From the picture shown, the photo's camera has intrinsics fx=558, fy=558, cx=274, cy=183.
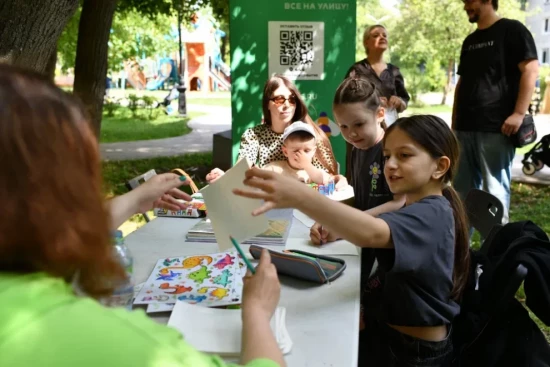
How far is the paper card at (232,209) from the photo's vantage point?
5.30ft

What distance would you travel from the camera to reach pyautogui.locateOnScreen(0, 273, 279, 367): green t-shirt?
0.66m

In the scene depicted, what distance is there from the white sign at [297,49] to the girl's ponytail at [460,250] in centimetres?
331

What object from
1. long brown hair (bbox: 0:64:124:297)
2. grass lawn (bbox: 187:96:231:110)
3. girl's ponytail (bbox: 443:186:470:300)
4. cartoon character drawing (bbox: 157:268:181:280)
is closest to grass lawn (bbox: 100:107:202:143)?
grass lawn (bbox: 187:96:231:110)

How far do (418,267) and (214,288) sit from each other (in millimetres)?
600

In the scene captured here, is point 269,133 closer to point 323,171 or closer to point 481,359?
point 323,171

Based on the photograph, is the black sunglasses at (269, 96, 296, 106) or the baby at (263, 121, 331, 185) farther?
the black sunglasses at (269, 96, 296, 106)

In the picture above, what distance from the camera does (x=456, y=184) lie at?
4.22 meters

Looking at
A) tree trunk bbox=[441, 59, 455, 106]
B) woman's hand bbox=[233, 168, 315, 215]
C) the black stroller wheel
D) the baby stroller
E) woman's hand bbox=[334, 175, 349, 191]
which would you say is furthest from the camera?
tree trunk bbox=[441, 59, 455, 106]

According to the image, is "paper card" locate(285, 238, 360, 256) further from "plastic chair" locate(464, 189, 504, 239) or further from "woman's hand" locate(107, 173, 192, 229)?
"plastic chair" locate(464, 189, 504, 239)

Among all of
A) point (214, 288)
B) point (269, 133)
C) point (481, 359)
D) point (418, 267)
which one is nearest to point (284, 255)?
point (214, 288)

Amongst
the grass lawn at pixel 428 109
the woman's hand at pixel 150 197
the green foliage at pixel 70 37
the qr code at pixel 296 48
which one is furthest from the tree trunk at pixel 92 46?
the grass lawn at pixel 428 109

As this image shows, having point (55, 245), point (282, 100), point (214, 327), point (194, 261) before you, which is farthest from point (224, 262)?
point (282, 100)

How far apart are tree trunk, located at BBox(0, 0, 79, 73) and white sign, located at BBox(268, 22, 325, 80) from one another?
2387mm

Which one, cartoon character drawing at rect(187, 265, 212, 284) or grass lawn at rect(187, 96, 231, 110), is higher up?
grass lawn at rect(187, 96, 231, 110)
